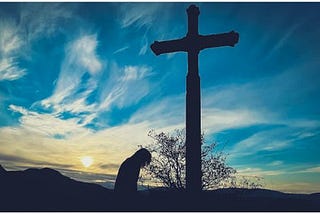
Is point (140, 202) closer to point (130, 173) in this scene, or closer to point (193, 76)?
point (130, 173)

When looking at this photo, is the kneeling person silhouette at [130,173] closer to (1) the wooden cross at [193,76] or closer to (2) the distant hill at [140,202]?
(2) the distant hill at [140,202]

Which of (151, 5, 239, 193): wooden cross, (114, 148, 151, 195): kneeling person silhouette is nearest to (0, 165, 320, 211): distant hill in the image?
(151, 5, 239, 193): wooden cross

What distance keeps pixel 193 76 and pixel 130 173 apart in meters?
3.76

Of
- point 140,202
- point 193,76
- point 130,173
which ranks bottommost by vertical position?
point 140,202

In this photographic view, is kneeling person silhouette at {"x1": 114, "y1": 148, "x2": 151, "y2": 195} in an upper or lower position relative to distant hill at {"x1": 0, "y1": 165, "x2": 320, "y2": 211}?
upper

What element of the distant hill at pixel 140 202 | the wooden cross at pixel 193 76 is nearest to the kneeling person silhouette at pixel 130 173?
the distant hill at pixel 140 202

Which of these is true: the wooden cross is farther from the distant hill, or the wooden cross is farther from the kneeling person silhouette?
the kneeling person silhouette

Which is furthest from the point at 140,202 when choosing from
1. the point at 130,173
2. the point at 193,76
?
the point at 193,76

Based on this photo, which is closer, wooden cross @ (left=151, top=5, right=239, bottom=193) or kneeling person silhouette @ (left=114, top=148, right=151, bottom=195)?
wooden cross @ (left=151, top=5, right=239, bottom=193)

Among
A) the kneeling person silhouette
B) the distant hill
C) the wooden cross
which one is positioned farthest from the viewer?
the kneeling person silhouette

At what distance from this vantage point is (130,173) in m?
10.0

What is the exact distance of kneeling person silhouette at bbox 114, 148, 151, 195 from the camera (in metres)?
9.97

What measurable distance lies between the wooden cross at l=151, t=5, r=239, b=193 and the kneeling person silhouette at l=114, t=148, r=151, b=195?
2.56 m

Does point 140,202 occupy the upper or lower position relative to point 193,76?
lower
